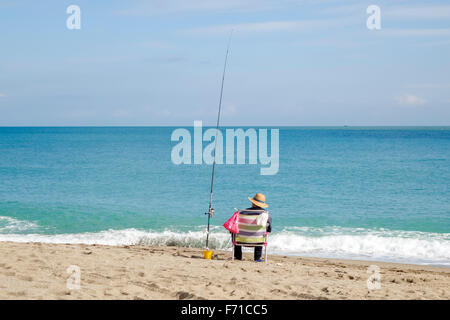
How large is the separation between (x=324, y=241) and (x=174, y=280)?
6942mm

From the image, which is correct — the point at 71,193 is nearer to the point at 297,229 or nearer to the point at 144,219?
the point at 144,219

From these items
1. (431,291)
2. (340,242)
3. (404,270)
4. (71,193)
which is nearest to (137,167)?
(71,193)

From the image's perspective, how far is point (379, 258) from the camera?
10.3 m

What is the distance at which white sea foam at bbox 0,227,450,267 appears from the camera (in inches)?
419

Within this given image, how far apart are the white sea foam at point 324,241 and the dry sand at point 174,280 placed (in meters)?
2.97

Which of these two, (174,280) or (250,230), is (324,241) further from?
(174,280)

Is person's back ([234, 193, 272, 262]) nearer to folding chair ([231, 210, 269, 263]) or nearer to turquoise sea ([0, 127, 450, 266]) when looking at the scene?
folding chair ([231, 210, 269, 263])

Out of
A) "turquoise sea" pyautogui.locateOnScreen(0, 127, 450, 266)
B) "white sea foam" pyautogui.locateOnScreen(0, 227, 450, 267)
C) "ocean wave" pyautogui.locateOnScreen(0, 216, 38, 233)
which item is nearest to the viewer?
"white sea foam" pyautogui.locateOnScreen(0, 227, 450, 267)

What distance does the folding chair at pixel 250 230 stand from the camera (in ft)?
24.1

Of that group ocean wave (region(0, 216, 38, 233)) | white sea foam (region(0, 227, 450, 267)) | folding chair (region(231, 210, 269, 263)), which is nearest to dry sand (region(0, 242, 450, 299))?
folding chair (region(231, 210, 269, 263))

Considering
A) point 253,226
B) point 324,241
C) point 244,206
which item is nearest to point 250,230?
point 253,226

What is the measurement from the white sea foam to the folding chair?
3.41 m
